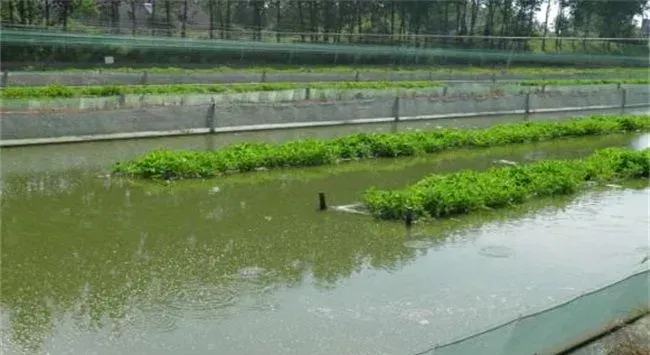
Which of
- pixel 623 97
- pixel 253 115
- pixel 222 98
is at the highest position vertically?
pixel 222 98

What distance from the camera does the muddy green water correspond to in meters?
7.98

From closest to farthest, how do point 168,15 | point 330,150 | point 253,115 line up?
1. point 330,150
2. point 253,115
3. point 168,15

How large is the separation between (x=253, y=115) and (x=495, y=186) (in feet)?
34.8

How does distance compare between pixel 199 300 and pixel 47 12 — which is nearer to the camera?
pixel 199 300

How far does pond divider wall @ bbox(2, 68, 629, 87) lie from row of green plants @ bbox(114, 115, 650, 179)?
18347 millimetres

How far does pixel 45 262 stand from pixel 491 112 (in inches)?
999

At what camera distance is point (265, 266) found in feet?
34.0

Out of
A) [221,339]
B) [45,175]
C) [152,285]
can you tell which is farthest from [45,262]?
[45,175]

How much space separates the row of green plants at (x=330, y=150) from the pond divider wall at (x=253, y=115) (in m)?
3.69

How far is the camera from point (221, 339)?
7766 millimetres

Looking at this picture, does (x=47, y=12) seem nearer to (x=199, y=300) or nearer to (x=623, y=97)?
(x=623, y=97)

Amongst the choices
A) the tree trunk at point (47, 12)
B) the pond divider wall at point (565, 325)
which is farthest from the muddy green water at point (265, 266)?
the tree trunk at point (47, 12)

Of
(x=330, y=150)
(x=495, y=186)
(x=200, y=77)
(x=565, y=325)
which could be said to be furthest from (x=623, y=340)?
(x=200, y=77)

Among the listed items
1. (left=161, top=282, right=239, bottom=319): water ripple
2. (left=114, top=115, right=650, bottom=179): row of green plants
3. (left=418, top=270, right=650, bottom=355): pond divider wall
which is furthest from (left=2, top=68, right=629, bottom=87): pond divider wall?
(left=418, top=270, right=650, bottom=355): pond divider wall
